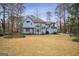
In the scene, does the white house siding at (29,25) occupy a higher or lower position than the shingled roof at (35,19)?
lower

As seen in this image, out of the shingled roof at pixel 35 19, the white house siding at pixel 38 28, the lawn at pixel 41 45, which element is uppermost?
the shingled roof at pixel 35 19

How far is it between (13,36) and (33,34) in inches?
7.6

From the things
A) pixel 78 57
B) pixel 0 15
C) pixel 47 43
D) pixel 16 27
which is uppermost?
pixel 0 15

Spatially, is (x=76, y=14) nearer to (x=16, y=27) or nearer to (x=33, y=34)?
(x=33, y=34)

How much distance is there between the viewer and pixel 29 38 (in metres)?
1.75

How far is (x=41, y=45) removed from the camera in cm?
175

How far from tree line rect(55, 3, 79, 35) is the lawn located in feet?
0.25

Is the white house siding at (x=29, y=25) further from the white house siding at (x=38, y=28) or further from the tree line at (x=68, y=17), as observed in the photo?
the tree line at (x=68, y=17)

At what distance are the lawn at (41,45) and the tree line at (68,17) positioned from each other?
77mm

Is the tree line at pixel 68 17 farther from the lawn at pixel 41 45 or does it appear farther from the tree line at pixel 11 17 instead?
the tree line at pixel 11 17

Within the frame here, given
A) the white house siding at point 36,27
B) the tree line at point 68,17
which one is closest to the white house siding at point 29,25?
the white house siding at point 36,27

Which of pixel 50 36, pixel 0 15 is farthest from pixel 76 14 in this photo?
pixel 0 15

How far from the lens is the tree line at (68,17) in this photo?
68.9 inches

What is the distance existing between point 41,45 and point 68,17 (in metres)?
0.37
